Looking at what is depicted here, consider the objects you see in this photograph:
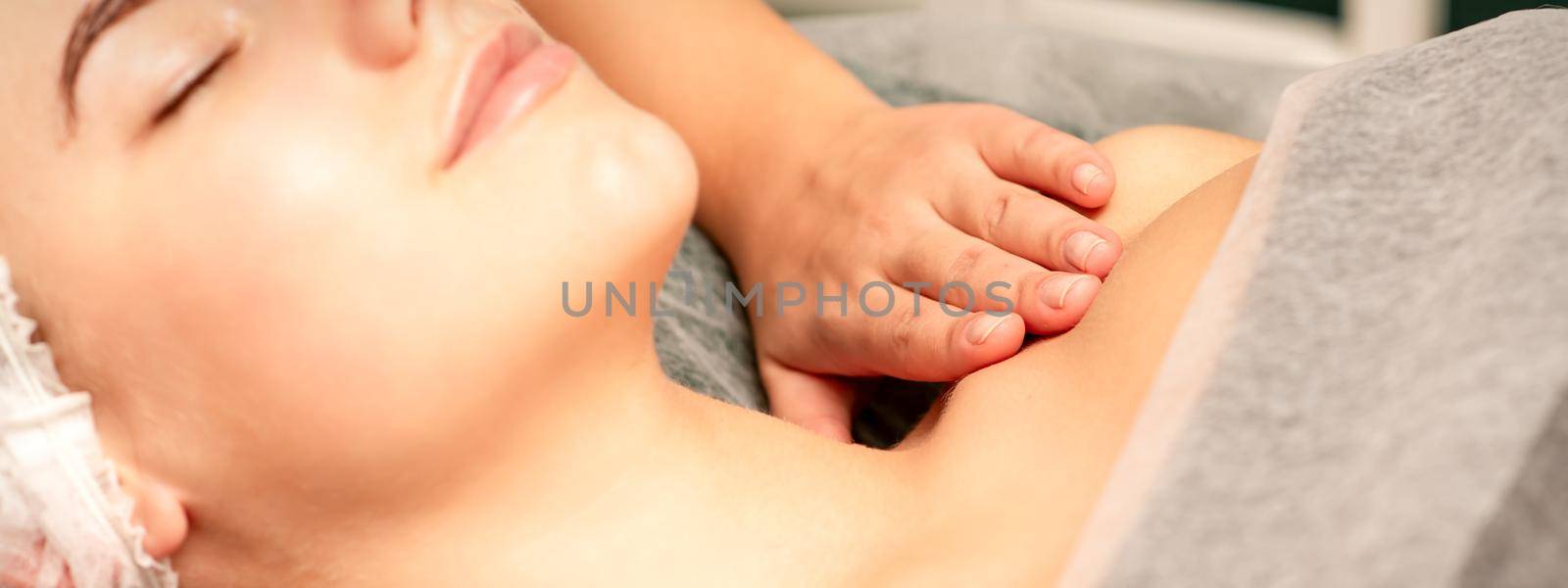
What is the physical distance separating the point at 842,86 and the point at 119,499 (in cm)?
63

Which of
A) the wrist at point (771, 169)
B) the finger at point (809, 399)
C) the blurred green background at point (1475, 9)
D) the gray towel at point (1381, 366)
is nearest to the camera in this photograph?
the gray towel at point (1381, 366)

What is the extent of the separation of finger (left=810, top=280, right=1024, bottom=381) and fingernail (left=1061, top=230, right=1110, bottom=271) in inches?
2.1

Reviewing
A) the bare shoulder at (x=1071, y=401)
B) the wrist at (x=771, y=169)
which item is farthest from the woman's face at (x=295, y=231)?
the wrist at (x=771, y=169)

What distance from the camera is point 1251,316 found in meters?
0.60

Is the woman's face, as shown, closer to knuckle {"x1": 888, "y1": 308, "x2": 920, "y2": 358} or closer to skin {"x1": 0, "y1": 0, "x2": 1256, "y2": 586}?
skin {"x1": 0, "y1": 0, "x2": 1256, "y2": 586}

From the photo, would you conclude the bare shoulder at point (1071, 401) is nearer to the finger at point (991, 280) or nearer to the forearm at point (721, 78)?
the finger at point (991, 280)

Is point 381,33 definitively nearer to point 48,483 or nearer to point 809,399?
point 48,483

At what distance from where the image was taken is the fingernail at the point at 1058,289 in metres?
0.80

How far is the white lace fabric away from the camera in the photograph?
2.21 feet

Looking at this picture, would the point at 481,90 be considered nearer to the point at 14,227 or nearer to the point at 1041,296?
the point at 14,227

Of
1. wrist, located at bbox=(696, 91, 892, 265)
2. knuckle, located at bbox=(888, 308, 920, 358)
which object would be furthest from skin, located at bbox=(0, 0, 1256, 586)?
wrist, located at bbox=(696, 91, 892, 265)

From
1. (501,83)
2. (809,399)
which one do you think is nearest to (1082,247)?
(809,399)

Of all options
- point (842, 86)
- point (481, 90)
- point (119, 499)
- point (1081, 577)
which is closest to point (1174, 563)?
point (1081, 577)

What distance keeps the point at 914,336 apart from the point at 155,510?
460mm
